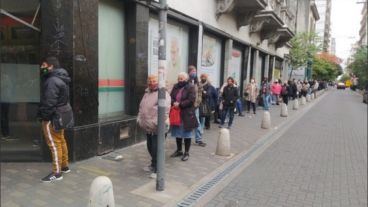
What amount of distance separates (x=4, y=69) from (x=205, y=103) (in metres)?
4.63

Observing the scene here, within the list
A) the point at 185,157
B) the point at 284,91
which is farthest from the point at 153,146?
the point at 284,91

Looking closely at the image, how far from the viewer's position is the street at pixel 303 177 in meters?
5.20

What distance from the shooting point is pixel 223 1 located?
13.2 meters

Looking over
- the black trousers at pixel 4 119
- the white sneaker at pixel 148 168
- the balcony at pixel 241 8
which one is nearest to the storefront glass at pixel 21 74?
the black trousers at pixel 4 119

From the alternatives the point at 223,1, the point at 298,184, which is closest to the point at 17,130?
the point at 298,184

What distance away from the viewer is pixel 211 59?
545 inches

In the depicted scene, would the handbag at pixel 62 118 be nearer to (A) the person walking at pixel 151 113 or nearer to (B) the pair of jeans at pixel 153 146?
(A) the person walking at pixel 151 113

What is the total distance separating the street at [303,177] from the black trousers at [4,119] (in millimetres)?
4295

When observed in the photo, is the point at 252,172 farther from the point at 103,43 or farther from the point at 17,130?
the point at 17,130

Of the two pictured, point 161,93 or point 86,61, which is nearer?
point 161,93

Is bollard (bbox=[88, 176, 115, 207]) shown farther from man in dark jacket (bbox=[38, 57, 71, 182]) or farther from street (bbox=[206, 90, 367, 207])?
man in dark jacket (bbox=[38, 57, 71, 182])

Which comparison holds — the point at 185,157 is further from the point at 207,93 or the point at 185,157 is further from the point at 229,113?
the point at 229,113

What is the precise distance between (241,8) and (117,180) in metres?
11.3

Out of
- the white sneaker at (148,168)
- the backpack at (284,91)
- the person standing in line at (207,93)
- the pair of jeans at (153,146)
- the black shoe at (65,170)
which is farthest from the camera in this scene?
the backpack at (284,91)
